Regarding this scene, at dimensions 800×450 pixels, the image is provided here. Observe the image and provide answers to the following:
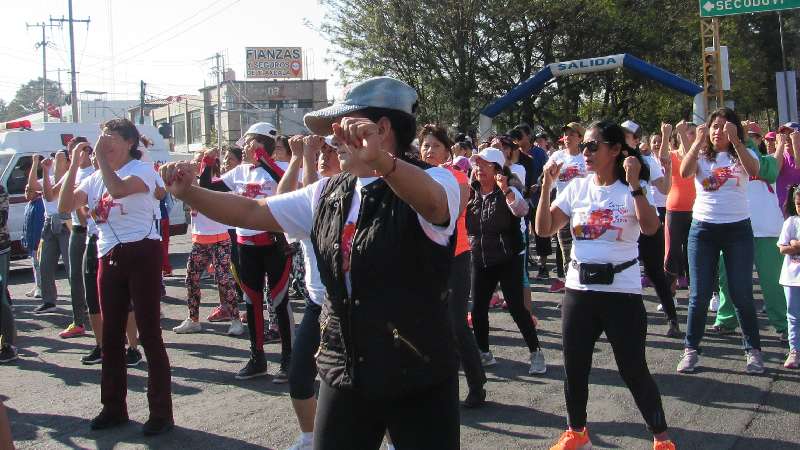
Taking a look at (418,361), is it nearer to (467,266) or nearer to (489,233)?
(467,266)

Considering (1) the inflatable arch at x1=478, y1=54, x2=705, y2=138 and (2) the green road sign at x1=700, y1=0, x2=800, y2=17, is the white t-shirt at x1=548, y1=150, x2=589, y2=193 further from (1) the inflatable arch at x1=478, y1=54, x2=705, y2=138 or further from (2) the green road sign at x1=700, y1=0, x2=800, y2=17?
(1) the inflatable arch at x1=478, y1=54, x2=705, y2=138

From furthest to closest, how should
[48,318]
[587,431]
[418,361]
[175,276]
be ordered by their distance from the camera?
1. [175,276]
2. [48,318]
3. [587,431]
4. [418,361]

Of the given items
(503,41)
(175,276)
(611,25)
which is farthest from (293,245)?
(611,25)

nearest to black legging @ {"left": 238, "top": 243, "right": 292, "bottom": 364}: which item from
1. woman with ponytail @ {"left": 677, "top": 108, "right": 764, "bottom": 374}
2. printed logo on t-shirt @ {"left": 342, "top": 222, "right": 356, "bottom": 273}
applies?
woman with ponytail @ {"left": 677, "top": 108, "right": 764, "bottom": 374}

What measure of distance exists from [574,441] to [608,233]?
1218 millimetres

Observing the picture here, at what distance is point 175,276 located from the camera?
1337cm

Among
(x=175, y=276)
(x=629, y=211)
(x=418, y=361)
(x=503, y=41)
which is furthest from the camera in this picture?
(x=503, y=41)

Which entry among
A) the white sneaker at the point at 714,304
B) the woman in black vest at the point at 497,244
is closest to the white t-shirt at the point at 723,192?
the woman in black vest at the point at 497,244

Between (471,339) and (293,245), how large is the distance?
1.81 meters

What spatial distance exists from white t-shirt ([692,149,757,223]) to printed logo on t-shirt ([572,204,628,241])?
7.07 feet

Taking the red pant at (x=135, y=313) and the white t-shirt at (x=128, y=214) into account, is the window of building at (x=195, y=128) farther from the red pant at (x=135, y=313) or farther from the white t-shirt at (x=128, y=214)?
the red pant at (x=135, y=313)

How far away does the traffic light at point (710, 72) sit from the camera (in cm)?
2069

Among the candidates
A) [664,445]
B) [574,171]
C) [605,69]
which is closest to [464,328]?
[664,445]

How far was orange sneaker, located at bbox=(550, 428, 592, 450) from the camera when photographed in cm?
475
